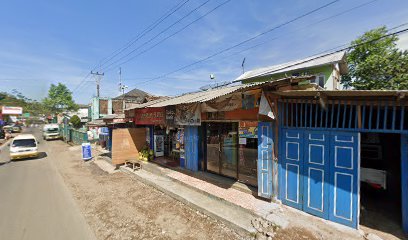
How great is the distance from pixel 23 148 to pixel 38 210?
12.2 m

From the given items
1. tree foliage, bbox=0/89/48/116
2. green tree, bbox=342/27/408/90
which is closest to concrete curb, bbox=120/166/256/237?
green tree, bbox=342/27/408/90

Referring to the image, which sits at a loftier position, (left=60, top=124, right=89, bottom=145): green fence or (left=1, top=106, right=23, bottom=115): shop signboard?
(left=1, top=106, right=23, bottom=115): shop signboard

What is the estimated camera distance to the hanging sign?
27.5 ft

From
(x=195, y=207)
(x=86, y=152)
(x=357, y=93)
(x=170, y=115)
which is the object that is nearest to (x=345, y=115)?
(x=357, y=93)

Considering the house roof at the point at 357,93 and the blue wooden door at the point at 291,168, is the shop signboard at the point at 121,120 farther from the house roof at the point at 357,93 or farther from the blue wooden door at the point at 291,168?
the house roof at the point at 357,93

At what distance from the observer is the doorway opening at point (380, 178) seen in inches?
217

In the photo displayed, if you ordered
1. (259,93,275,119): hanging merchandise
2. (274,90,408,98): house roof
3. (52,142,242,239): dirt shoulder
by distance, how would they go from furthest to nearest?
(259,93,275,119): hanging merchandise < (52,142,242,239): dirt shoulder < (274,90,408,98): house roof

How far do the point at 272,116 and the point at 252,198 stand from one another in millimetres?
2820

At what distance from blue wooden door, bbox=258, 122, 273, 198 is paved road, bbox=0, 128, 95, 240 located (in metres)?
5.05

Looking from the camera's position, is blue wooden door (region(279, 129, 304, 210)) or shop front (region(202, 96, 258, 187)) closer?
blue wooden door (region(279, 129, 304, 210))

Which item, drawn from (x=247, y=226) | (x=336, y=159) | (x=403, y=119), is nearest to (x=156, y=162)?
(x=247, y=226)

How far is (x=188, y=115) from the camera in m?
8.84

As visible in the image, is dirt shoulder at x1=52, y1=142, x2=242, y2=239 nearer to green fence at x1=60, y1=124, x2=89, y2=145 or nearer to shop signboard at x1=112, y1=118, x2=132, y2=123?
shop signboard at x1=112, y1=118, x2=132, y2=123

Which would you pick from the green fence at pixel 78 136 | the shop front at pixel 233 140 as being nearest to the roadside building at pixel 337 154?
the shop front at pixel 233 140
